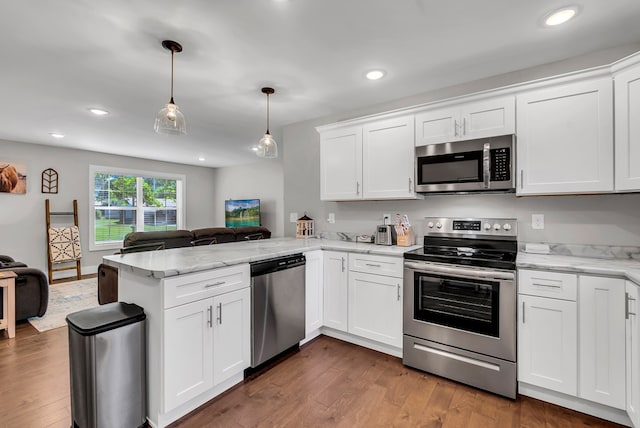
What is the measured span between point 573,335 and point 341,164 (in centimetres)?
234

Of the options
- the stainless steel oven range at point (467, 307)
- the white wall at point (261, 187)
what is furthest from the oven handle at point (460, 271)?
the white wall at point (261, 187)

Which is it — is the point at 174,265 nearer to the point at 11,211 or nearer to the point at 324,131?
the point at 324,131

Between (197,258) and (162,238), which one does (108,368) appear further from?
(162,238)

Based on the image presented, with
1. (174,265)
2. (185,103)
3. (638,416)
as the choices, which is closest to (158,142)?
(185,103)

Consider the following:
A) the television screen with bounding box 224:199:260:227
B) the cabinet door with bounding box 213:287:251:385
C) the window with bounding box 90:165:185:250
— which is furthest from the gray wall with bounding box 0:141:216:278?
the cabinet door with bounding box 213:287:251:385

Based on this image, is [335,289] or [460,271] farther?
[335,289]

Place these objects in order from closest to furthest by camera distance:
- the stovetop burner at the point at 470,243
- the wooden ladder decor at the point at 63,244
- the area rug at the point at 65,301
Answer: the stovetop burner at the point at 470,243 < the area rug at the point at 65,301 < the wooden ladder decor at the point at 63,244

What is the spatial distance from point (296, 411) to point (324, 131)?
8.73ft

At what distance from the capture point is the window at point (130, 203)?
6.13 metres

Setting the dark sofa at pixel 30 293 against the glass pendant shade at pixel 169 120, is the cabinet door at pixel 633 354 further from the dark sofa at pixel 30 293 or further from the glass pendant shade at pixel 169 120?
the dark sofa at pixel 30 293

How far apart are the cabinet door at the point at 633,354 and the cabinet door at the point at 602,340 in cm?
Result: 4

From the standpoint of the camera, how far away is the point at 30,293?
11.1 ft

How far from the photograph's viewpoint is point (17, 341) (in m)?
2.93

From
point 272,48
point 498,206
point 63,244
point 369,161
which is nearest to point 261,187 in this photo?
point 63,244
